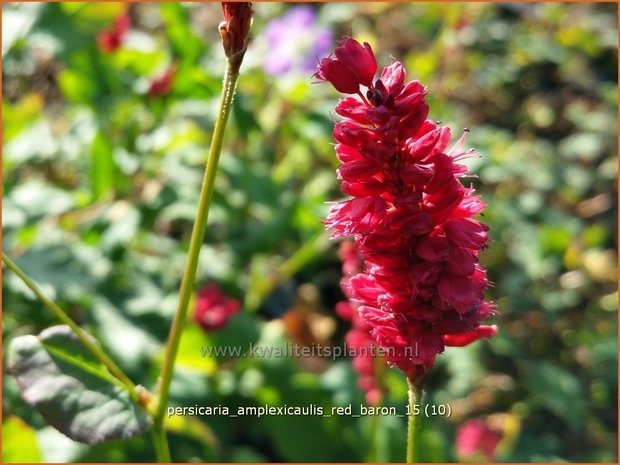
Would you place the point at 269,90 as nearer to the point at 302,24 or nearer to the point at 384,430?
the point at 302,24

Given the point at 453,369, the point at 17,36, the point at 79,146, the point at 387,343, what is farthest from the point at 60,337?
the point at 453,369

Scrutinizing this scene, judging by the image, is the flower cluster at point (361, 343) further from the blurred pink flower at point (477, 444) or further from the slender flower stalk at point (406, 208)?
the blurred pink flower at point (477, 444)

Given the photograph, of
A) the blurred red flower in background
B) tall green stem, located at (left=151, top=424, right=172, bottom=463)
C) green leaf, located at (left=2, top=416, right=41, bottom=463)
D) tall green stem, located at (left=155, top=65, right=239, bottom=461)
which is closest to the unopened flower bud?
tall green stem, located at (left=155, top=65, right=239, bottom=461)

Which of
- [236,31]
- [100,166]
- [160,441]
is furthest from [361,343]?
[100,166]

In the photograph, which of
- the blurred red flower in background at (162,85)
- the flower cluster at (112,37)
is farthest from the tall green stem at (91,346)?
the flower cluster at (112,37)

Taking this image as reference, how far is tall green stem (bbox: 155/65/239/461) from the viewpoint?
96 cm

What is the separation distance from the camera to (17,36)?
1996 mm

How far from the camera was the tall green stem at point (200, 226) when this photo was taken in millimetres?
964

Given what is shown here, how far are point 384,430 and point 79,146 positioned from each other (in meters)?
1.59

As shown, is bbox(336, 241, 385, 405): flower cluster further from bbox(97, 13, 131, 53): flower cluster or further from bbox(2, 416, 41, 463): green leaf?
bbox(97, 13, 131, 53): flower cluster

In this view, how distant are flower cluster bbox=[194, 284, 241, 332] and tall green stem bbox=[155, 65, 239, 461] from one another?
111 centimetres

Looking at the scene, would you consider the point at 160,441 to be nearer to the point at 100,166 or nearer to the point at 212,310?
the point at 212,310

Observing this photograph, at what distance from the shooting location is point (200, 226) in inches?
41.8

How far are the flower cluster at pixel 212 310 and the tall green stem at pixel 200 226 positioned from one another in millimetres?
1110
